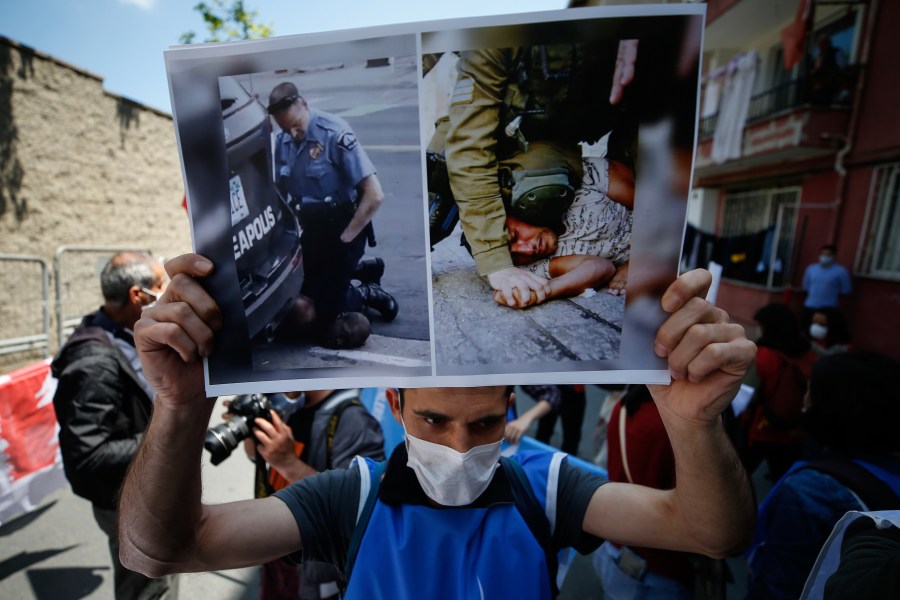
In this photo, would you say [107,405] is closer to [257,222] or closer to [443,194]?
[257,222]

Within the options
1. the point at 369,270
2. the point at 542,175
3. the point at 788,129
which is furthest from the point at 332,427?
the point at 788,129

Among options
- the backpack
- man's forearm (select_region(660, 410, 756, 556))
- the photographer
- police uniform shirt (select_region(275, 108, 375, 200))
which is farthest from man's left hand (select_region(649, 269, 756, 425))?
the backpack

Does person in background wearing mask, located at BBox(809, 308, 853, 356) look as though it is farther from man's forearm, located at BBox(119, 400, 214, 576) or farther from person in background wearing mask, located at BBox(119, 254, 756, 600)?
man's forearm, located at BBox(119, 400, 214, 576)

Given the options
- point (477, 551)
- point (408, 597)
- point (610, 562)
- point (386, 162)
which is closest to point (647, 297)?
point (386, 162)

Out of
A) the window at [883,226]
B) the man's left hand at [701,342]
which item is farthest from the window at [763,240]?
the man's left hand at [701,342]

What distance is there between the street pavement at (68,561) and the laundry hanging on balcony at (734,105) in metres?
11.5

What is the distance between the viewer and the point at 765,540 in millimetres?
1586

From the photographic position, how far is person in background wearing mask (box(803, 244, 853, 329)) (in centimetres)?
751

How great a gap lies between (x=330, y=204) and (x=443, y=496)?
2.64ft

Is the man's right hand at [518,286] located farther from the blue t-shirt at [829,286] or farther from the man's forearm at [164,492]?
the blue t-shirt at [829,286]

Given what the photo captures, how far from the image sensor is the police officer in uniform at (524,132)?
2.52ft

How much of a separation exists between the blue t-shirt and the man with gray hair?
30.4 feet

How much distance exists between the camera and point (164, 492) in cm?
102

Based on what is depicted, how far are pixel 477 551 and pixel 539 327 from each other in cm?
64
